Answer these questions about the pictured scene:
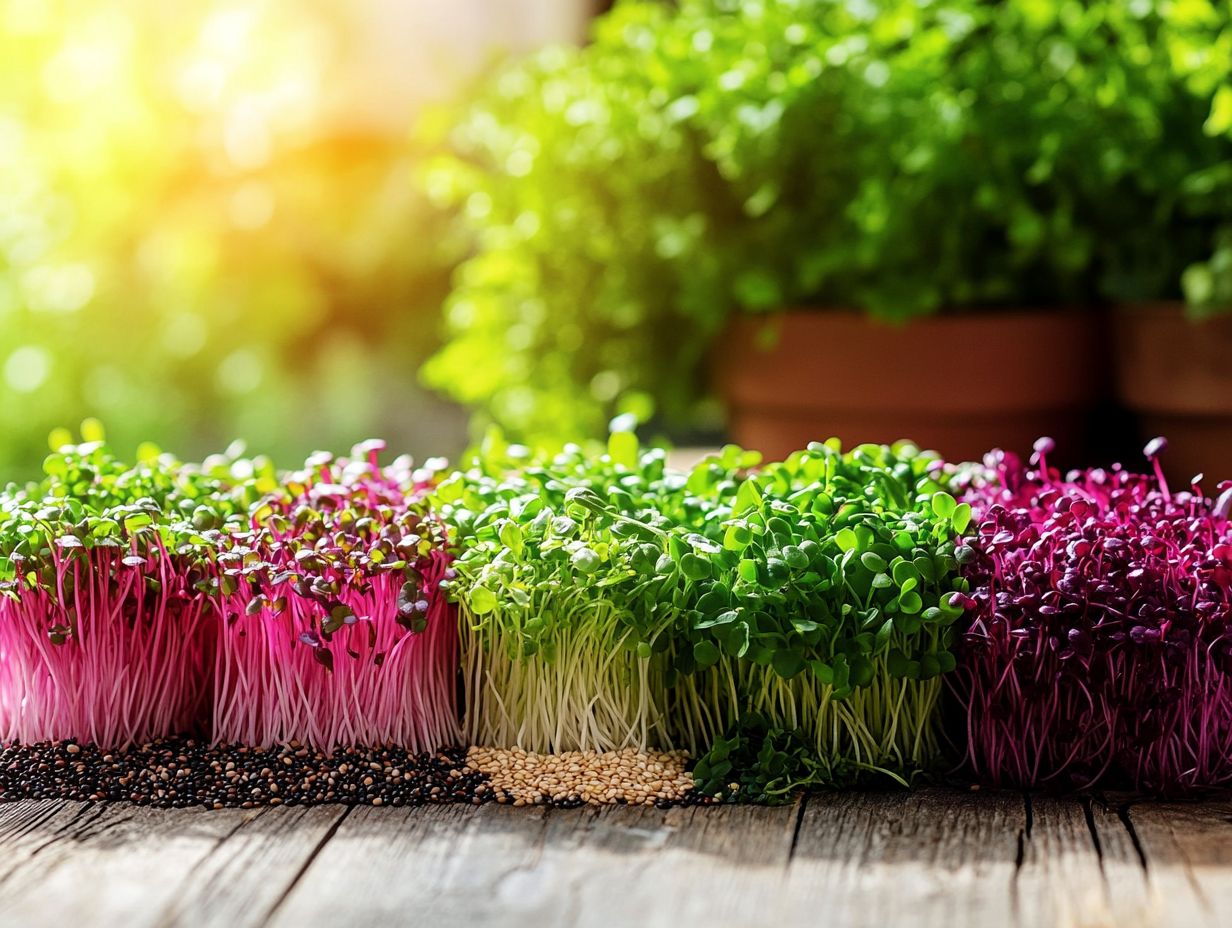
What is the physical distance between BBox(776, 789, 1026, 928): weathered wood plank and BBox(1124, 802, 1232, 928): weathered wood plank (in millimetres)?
102

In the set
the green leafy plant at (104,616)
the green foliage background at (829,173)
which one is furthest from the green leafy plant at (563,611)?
the green foliage background at (829,173)

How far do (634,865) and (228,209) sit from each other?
8.47ft

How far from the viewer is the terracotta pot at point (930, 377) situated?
195 cm

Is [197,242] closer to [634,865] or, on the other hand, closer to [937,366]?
[937,366]

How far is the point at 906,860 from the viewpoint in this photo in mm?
1052

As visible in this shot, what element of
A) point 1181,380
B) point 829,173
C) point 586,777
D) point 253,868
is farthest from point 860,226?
point 253,868

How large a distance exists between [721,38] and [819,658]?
1.04 meters

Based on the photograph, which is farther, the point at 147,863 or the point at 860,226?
the point at 860,226

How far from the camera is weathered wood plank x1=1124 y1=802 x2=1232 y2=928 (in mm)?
962

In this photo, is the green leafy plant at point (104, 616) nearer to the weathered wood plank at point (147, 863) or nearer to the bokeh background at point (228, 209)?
the weathered wood plank at point (147, 863)

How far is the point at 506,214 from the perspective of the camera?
7.13 ft

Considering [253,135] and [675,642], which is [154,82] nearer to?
[253,135]

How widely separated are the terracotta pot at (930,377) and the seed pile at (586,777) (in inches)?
35.9

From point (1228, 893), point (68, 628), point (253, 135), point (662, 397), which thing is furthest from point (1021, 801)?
point (253, 135)
